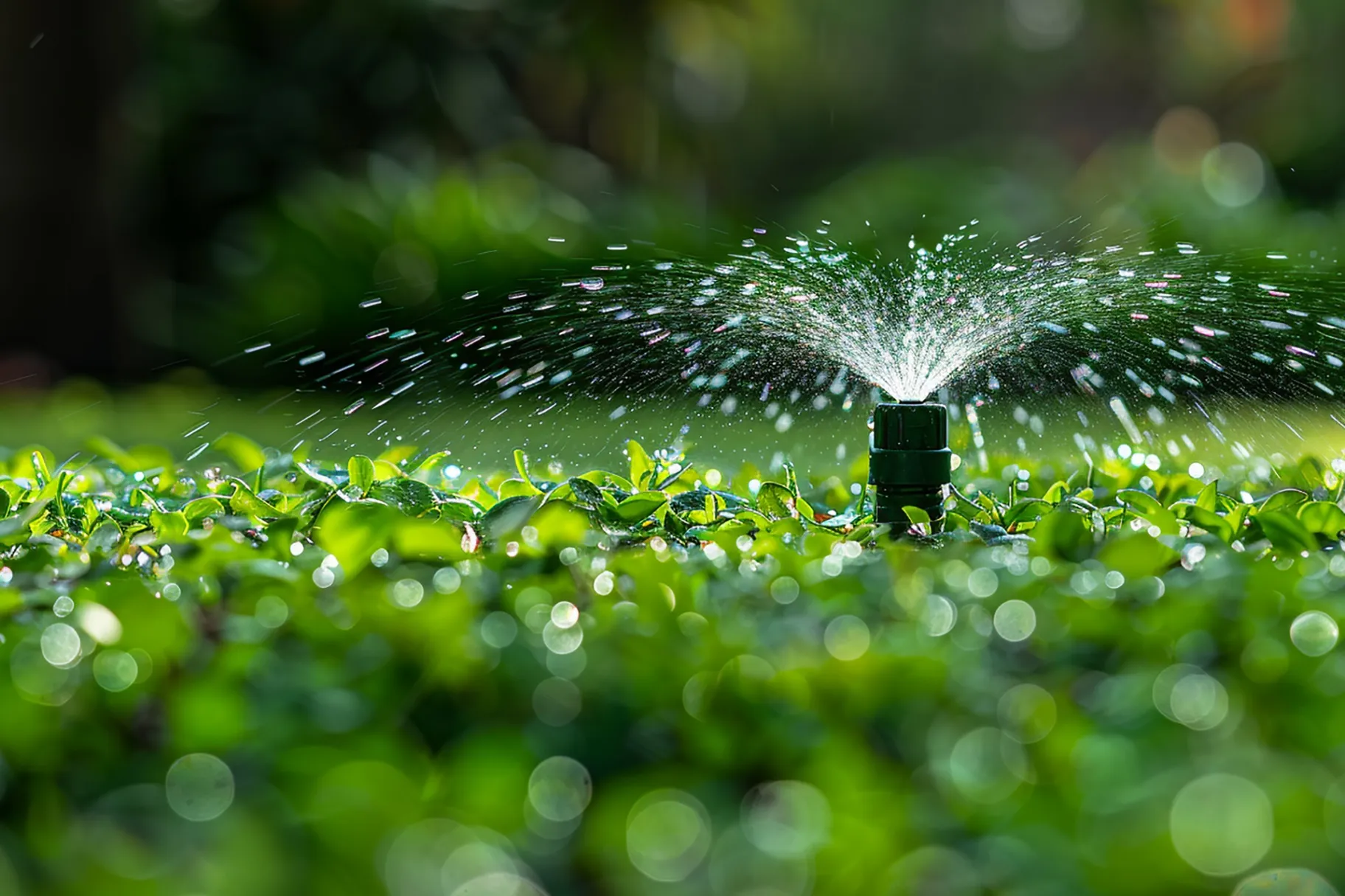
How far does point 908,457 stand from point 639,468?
614 millimetres

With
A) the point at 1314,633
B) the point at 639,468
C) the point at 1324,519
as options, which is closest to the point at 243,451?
the point at 639,468

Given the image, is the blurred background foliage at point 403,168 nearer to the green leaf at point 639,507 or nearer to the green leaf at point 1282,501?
the green leaf at point 639,507

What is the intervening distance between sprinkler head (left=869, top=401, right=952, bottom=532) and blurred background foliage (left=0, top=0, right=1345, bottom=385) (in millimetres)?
5953

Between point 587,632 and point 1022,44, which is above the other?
point 1022,44

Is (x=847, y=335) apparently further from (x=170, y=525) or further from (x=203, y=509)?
(x=170, y=525)

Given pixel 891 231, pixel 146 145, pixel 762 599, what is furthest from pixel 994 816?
pixel 146 145

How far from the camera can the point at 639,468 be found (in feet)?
9.41

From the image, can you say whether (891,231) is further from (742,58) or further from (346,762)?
(742,58)

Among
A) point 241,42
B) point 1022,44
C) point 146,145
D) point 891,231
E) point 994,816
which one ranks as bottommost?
point 994,816

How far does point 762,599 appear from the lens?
1672 millimetres

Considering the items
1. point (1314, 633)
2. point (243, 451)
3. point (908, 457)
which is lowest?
point (1314, 633)

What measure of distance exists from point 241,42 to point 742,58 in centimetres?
1544

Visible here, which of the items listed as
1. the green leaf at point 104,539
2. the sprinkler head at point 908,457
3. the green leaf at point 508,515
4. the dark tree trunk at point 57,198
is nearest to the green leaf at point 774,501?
the sprinkler head at point 908,457

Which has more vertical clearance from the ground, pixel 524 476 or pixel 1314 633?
pixel 524 476
